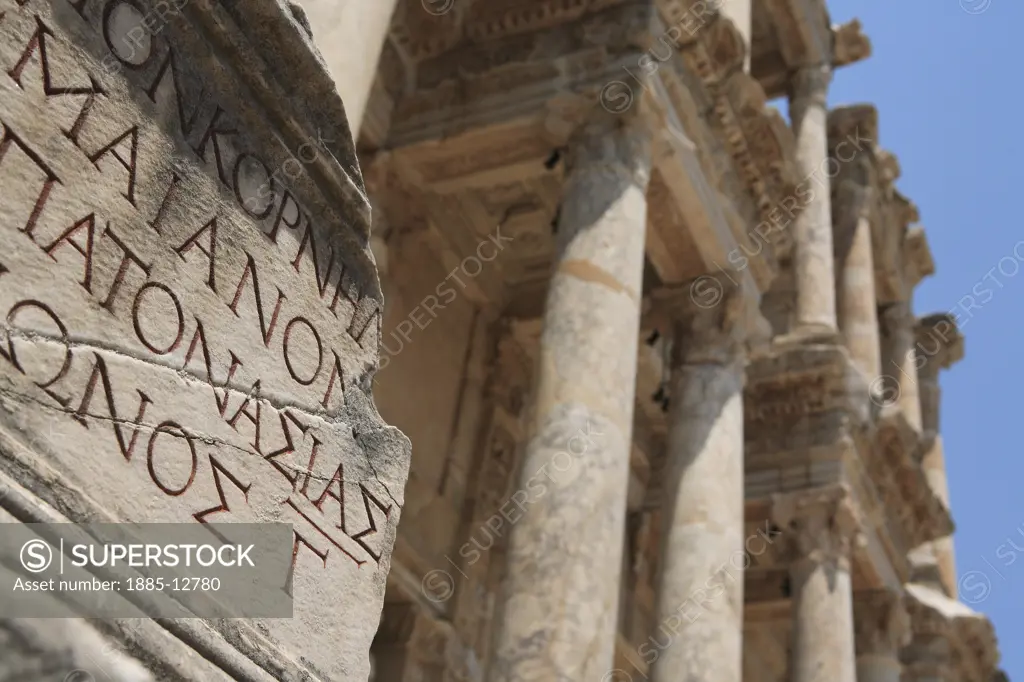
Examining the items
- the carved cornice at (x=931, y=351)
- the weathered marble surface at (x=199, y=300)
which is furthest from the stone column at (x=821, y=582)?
the weathered marble surface at (x=199, y=300)

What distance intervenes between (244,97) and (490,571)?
353 inches

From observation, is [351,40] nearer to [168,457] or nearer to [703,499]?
[168,457]

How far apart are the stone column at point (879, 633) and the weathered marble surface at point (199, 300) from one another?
451 inches

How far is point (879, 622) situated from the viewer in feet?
42.2

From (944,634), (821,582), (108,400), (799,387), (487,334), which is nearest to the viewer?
(108,400)

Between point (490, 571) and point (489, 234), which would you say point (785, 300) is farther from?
point (490, 571)

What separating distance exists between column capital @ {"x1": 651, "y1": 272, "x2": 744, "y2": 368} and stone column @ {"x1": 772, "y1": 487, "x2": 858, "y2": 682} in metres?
2.92

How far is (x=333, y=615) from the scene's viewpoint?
204 cm

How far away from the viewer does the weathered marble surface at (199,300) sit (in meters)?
1.66

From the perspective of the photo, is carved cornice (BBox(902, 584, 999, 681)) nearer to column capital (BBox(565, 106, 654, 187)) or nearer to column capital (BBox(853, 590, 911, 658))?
column capital (BBox(853, 590, 911, 658))

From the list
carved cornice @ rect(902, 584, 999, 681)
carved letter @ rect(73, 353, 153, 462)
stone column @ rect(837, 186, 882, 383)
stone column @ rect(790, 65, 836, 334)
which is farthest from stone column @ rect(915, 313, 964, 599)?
carved letter @ rect(73, 353, 153, 462)

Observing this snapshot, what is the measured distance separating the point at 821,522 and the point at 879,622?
2.32m

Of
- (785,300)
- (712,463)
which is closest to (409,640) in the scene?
(712,463)

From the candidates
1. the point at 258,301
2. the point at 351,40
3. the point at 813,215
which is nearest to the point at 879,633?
the point at 813,215
